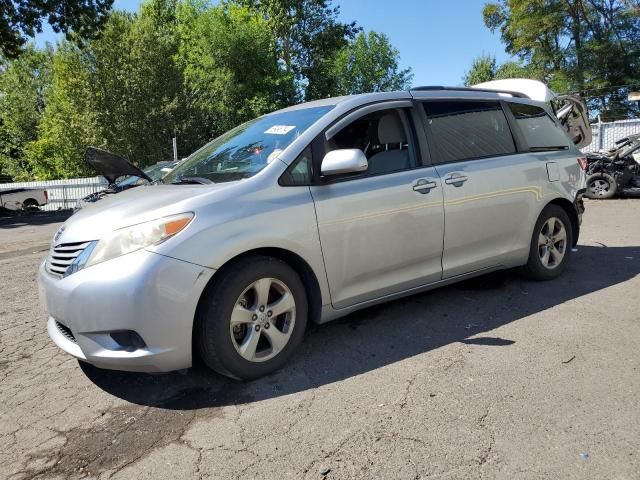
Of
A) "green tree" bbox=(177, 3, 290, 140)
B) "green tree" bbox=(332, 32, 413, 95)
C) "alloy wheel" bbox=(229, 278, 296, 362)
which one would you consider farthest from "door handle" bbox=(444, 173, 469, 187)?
"green tree" bbox=(332, 32, 413, 95)

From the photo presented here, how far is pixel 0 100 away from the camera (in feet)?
155

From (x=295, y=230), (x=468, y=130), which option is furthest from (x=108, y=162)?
(x=468, y=130)

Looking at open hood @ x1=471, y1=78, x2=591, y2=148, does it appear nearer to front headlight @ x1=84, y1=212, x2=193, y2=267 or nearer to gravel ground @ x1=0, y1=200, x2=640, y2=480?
gravel ground @ x1=0, y1=200, x2=640, y2=480

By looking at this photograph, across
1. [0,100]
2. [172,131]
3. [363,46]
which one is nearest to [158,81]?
[172,131]

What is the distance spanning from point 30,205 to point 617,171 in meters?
20.4

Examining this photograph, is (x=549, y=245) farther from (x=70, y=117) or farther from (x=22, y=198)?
(x=70, y=117)

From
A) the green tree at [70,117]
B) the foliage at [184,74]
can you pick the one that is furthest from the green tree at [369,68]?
the green tree at [70,117]

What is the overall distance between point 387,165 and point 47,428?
2.75 meters

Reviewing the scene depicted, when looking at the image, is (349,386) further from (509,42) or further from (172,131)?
(509,42)

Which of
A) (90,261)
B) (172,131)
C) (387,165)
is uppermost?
(172,131)

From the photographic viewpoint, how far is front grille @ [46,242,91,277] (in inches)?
117

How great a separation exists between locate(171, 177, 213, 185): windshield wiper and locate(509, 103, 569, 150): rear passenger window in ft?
9.96

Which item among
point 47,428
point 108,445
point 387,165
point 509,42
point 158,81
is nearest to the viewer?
point 108,445

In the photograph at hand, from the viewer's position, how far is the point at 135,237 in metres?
2.83
